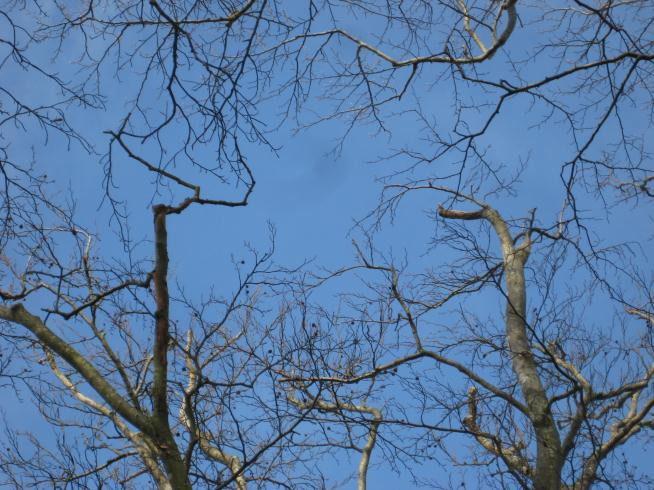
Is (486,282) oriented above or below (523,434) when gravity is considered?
above

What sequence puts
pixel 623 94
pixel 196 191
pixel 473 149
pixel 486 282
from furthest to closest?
1. pixel 486 282
2. pixel 473 149
3. pixel 623 94
4. pixel 196 191

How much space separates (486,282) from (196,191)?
16.2ft

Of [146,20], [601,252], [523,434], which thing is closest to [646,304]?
[601,252]

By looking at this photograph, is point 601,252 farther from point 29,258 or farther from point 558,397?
point 29,258

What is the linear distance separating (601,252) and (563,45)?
1.92 meters

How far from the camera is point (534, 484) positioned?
6727 mm

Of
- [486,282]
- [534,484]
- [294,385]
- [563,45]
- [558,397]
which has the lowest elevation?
[534,484]

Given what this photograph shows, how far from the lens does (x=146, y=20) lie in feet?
15.9

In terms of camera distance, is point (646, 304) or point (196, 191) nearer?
point (196, 191)

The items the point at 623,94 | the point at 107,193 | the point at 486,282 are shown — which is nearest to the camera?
the point at 107,193

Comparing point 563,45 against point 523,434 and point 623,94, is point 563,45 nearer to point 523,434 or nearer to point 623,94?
point 623,94

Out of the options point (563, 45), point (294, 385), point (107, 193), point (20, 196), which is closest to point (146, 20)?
point (107, 193)

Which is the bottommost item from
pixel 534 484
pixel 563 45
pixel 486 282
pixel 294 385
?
pixel 534 484

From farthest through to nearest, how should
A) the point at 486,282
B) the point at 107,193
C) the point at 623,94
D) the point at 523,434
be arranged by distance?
1. the point at 486,282
2. the point at 523,434
3. the point at 623,94
4. the point at 107,193
